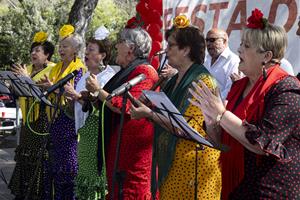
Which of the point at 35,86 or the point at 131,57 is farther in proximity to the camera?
the point at 35,86

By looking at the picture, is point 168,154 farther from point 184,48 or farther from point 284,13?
point 284,13

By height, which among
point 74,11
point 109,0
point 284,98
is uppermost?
point 284,98

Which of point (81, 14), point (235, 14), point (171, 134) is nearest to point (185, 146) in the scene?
point (171, 134)

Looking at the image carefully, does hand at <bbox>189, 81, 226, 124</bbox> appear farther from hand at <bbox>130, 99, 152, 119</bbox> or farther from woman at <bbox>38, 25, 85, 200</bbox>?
woman at <bbox>38, 25, 85, 200</bbox>

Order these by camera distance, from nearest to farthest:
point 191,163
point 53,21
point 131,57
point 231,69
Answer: point 191,163 → point 131,57 → point 231,69 → point 53,21

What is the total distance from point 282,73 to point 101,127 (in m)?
2.07

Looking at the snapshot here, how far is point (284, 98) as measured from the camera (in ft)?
9.58

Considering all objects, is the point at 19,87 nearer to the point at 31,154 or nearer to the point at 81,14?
the point at 31,154

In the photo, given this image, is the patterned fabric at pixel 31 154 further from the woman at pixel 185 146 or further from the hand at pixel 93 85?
the woman at pixel 185 146

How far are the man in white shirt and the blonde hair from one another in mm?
2592

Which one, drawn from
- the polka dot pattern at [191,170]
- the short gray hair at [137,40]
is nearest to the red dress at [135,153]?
the short gray hair at [137,40]

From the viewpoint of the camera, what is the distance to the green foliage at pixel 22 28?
25203mm

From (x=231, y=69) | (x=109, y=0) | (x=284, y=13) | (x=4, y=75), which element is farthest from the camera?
(x=109, y=0)

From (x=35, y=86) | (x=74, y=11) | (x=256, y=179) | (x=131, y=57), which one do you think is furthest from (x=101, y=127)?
(x=74, y=11)
